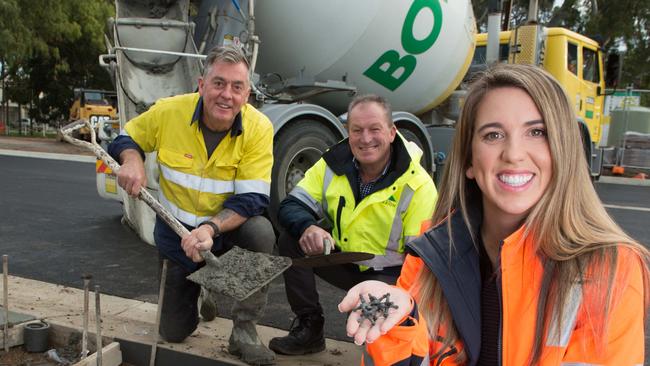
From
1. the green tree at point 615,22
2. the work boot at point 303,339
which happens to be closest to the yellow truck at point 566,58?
the work boot at point 303,339

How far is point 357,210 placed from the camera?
108 inches

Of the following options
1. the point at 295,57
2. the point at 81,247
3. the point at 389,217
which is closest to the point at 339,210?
the point at 389,217

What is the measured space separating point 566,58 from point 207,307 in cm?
676

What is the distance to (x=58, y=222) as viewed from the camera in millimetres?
6023

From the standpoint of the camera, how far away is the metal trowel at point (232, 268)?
2.38m

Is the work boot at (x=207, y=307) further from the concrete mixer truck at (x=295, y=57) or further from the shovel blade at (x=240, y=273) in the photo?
the concrete mixer truck at (x=295, y=57)

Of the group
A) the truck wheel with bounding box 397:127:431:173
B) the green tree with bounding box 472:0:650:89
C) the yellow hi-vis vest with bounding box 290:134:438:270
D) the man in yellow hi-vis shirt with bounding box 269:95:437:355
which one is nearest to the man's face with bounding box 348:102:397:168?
the man in yellow hi-vis shirt with bounding box 269:95:437:355

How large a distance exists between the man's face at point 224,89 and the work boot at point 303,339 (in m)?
1.11

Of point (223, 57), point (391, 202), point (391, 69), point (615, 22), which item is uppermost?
point (615, 22)

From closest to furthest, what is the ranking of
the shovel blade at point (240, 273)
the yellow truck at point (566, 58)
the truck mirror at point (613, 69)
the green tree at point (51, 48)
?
the shovel blade at point (240, 273) < the yellow truck at point (566, 58) < the truck mirror at point (613, 69) < the green tree at point (51, 48)

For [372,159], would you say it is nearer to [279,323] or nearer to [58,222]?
[279,323]

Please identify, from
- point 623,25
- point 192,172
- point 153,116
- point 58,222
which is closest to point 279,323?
point 192,172

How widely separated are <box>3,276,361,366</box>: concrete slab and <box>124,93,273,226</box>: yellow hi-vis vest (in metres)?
0.64

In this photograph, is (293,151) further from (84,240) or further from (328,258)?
(328,258)
